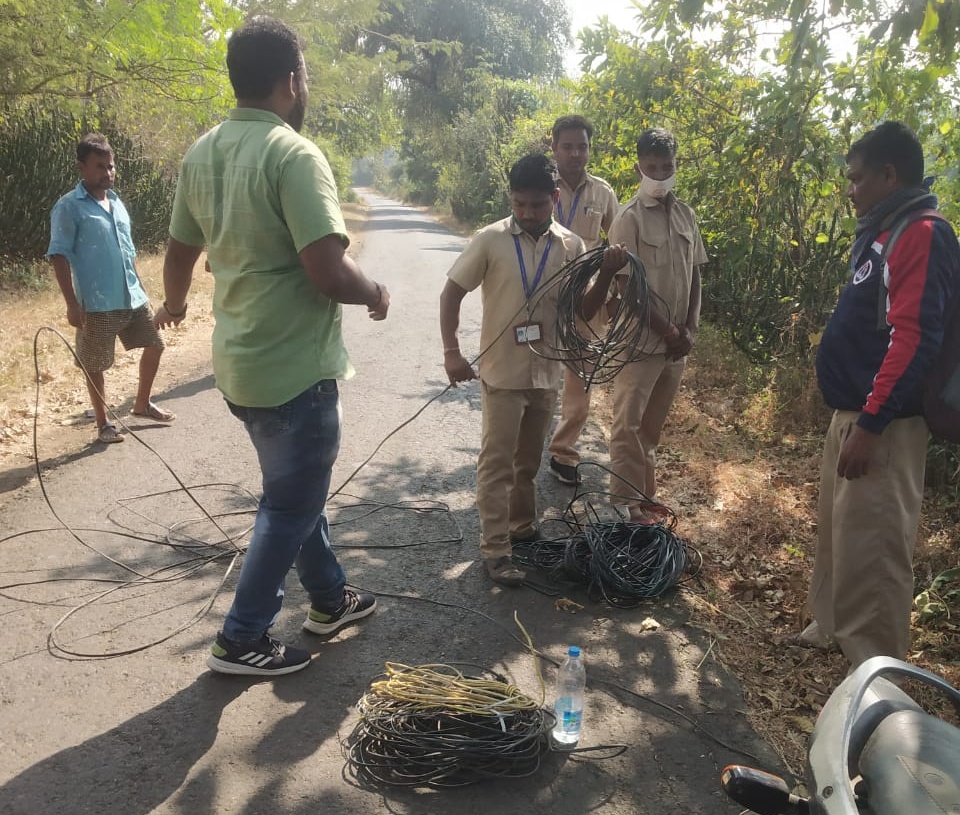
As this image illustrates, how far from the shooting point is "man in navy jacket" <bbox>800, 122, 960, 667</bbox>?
2.76m

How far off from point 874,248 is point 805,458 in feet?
10.8

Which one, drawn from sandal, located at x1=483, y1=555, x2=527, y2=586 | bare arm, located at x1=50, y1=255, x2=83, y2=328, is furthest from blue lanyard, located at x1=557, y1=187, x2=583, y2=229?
bare arm, located at x1=50, y1=255, x2=83, y2=328

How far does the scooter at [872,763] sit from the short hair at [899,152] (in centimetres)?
198

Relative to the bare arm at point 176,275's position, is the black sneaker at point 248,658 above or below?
below

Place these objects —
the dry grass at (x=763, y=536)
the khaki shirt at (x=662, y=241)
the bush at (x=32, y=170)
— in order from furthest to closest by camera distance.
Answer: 1. the bush at (x=32, y=170)
2. the khaki shirt at (x=662, y=241)
3. the dry grass at (x=763, y=536)

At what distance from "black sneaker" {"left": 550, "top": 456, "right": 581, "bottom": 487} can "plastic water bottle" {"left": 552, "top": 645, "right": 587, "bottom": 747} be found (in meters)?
2.33

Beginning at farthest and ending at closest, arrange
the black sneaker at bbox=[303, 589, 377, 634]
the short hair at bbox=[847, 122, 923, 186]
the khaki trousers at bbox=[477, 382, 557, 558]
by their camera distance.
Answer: the khaki trousers at bbox=[477, 382, 557, 558] < the black sneaker at bbox=[303, 589, 377, 634] < the short hair at bbox=[847, 122, 923, 186]

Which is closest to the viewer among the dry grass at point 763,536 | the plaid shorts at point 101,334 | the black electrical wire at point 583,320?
the dry grass at point 763,536

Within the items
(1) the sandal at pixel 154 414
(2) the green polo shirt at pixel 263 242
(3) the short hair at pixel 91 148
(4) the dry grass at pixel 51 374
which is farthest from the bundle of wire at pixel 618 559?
(3) the short hair at pixel 91 148

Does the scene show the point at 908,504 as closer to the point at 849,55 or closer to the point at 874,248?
the point at 874,248

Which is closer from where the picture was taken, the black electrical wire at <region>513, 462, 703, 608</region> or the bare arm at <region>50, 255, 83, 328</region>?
the black electrical wire at <region>513, 462, 703, 608</region>

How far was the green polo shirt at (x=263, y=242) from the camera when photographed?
8.70ft

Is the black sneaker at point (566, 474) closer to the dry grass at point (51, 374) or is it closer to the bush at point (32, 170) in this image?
the dry grass at point (51, 374)

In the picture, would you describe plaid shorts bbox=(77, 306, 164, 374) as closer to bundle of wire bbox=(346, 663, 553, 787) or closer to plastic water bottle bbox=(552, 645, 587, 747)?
bundle of wire bbox=(346, 663, 553, 787)
